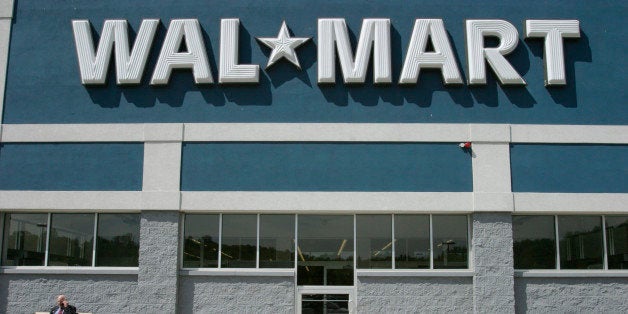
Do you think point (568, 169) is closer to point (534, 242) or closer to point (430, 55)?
point (534, 242)

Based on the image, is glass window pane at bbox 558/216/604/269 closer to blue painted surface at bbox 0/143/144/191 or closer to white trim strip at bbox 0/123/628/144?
white trim strip at bbox 0/123/628/144

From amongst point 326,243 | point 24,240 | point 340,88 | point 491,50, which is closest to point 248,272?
point 326,243

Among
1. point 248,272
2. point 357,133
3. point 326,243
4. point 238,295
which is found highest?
point 357,133

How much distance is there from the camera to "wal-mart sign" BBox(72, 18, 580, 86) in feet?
62.6

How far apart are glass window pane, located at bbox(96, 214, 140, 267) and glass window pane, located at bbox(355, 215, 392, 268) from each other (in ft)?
19.3

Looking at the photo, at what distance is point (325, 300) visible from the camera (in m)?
18.6

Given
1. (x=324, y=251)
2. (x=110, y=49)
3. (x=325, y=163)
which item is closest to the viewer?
(x=324, y=251)

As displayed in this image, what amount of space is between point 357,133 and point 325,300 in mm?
4432

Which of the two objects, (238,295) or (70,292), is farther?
(70,292)

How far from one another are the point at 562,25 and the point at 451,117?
4029mm

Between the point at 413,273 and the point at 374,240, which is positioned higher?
the point at 374,240

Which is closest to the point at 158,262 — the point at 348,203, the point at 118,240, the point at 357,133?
the point at 118,240

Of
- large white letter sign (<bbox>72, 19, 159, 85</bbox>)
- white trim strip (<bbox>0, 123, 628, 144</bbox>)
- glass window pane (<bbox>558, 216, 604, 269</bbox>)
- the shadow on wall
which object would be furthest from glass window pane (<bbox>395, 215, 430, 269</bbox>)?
large white letter sign (<bbox>72, 19, 159, 85</bbox>)

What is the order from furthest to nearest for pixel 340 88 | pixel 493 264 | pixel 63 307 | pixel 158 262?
pixel 340 88, pixel 158 262, pixel 493 264, pixel 63 307
